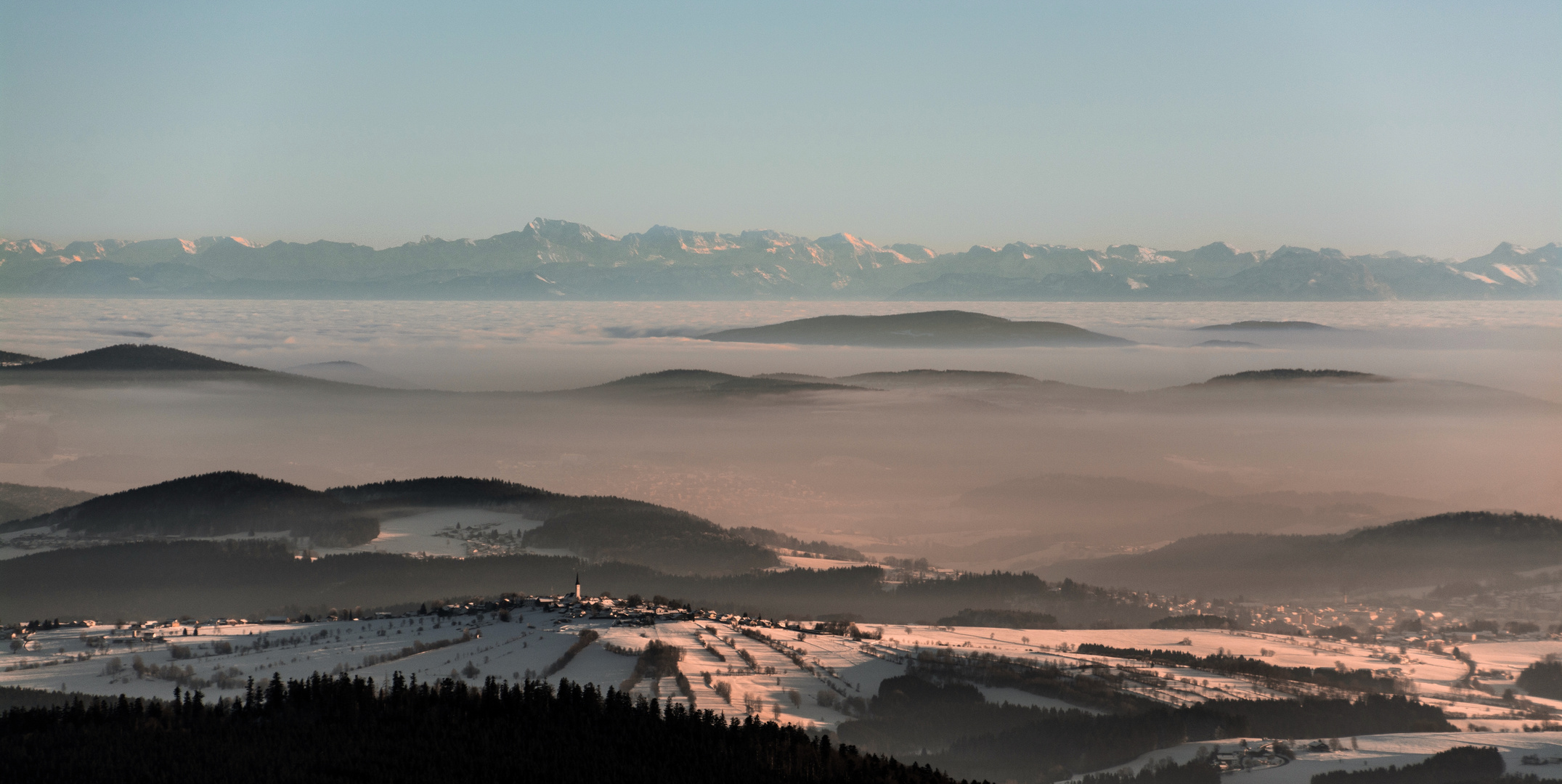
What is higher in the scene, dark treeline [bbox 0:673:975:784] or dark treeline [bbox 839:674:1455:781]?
dark treeline [bbox 0:673:975:784]

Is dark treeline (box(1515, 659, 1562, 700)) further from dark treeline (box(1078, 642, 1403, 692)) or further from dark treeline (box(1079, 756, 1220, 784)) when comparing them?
dark treeline (box(1079, 756, 1220, 784))

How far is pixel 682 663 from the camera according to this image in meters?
108

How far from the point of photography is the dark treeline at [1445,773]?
78.9 metres

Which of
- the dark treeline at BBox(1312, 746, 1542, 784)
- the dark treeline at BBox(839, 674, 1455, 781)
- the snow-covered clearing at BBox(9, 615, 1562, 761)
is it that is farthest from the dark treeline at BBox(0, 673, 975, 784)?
the dark treeline at BBox(1312, 746, 1542, 784)

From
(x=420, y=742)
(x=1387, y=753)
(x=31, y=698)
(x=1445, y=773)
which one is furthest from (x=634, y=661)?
(x=1445, y=773)

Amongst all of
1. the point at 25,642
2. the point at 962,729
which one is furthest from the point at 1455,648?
the point at 25,642

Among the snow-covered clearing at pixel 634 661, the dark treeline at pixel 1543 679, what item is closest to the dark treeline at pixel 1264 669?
the snow-covered clearing at pixel 634 661

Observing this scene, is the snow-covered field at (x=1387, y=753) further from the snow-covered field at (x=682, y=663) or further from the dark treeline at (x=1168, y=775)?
the dark treeline at (x=1168, y=775)

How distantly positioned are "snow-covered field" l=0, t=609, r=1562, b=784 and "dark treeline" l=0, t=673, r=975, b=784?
10464 millimetres

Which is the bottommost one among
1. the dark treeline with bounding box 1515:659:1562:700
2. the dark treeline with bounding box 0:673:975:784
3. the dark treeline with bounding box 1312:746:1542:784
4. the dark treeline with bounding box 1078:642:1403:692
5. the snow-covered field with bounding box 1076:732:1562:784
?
the dark treeline with bounding box 1515:659:1562:700

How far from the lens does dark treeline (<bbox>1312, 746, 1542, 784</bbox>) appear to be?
3108 inches

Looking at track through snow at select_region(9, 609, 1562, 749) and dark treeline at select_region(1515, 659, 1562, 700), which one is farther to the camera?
dark treeline at select_region(1515, 659, 1562, 700)

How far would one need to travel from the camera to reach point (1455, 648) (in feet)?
541

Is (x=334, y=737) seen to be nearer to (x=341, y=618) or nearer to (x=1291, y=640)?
(x=341, y=618)
